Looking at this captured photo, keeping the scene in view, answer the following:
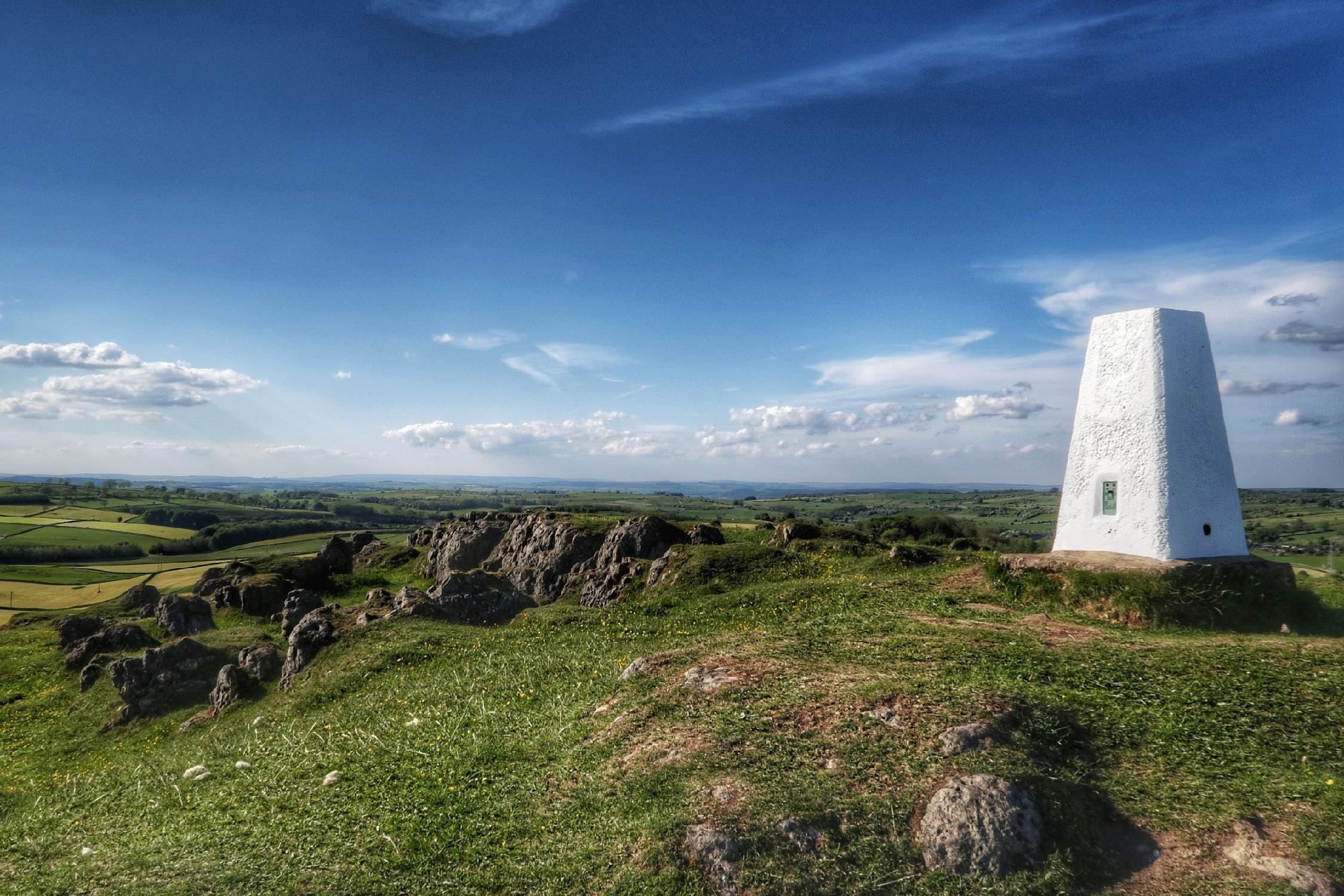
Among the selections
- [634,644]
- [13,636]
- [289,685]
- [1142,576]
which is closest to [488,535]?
[13,636]

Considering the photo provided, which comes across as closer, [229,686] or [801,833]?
[801,833]

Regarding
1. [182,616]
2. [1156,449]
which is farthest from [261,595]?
[1156,449]

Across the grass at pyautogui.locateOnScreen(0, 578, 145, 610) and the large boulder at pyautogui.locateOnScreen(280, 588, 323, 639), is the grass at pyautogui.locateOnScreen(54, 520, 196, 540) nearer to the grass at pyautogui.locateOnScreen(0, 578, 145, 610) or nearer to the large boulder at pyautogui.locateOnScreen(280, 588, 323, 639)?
the grass at pyautogui.locateOnScreen(0, 578, 145, 610)

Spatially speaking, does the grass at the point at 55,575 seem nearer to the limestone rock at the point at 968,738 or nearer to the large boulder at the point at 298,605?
the large boulder at the point at 298,605

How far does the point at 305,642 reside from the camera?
27.4 m

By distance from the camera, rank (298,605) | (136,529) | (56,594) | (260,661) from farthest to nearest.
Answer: (136,529) → (56,594) → (298,605) → (260,661)

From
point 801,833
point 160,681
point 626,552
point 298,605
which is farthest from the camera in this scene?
point 626,552

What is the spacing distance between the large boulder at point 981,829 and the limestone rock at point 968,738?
3.33ft

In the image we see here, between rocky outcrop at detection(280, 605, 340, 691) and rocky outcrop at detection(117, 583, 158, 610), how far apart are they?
3182 centimetres

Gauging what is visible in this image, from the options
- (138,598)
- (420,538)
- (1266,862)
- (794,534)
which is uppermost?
(794,534)

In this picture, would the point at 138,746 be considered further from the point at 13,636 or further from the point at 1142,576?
the point at 1142,576

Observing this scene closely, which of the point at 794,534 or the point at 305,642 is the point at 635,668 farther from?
the point at 794,534

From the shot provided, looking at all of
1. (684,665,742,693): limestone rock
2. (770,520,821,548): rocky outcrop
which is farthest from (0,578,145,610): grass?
(684,665,742,693): limestone rock

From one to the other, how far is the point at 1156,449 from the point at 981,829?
61.3 ft
